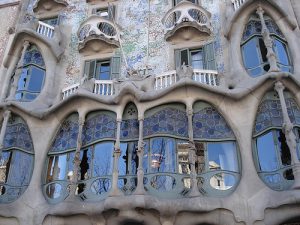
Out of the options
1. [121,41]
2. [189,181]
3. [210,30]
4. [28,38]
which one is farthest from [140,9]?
[189,181]

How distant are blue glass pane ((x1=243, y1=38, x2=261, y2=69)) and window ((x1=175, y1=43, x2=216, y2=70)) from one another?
1.21m

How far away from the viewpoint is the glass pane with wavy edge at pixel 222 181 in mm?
10938

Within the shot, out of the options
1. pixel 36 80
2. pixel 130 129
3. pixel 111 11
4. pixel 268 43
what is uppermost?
pixel 111 11

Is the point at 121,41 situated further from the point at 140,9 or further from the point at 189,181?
the point at 189,181

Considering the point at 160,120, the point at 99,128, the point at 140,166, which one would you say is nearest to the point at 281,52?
the point at 160,120

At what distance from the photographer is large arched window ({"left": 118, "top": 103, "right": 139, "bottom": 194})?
1127 centimetres

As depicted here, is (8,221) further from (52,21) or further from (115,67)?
(52,21)

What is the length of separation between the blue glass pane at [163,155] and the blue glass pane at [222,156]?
1139mm

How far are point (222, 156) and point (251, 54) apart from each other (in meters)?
3.89

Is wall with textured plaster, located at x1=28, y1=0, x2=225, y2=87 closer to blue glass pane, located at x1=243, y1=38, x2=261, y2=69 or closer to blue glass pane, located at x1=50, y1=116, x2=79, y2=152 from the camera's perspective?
blue glass pane, located at x1=243, y1=38, x2=261, y2=69

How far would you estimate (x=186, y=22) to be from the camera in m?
14.1

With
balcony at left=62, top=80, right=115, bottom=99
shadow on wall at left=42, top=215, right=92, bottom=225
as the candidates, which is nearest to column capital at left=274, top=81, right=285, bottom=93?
balcony at left=62, top=80, right=115, bottom=99

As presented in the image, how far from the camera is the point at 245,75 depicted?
12.4m

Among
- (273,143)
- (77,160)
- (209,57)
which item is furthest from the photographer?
(209,57)
